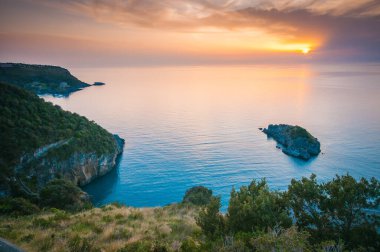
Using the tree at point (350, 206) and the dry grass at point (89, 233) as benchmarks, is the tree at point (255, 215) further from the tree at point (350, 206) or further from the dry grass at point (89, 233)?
the tree at point (350, 206)

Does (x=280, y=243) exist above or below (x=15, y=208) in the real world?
above

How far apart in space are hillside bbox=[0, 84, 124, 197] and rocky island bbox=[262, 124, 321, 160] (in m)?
63.2

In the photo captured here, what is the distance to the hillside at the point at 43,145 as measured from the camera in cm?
5797

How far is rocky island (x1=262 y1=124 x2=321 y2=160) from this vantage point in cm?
Result: 9456

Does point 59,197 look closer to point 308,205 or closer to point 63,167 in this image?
point 63,167

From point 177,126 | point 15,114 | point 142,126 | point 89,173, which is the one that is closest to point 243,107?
point 177,126

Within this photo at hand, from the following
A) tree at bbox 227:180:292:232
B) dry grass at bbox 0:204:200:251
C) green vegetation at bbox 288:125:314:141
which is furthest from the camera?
green vegetation at bbox 288:125:314:141

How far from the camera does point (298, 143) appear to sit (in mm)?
98688

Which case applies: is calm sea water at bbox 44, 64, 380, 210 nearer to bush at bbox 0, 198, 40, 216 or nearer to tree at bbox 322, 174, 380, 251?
bush at bbox 0, 198, 40, 216

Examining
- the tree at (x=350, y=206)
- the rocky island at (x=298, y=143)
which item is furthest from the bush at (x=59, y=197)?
the rocky island at (x=298, y=143)

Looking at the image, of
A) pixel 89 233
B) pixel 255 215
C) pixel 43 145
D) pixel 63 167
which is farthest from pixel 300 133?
pixel 89 233

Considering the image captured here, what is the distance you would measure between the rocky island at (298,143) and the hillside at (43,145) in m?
63.2

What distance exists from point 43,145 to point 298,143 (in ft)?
273

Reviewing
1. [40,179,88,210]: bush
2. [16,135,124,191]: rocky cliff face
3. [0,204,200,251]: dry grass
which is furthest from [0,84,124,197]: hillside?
[0,204,200,251]: dry grass
